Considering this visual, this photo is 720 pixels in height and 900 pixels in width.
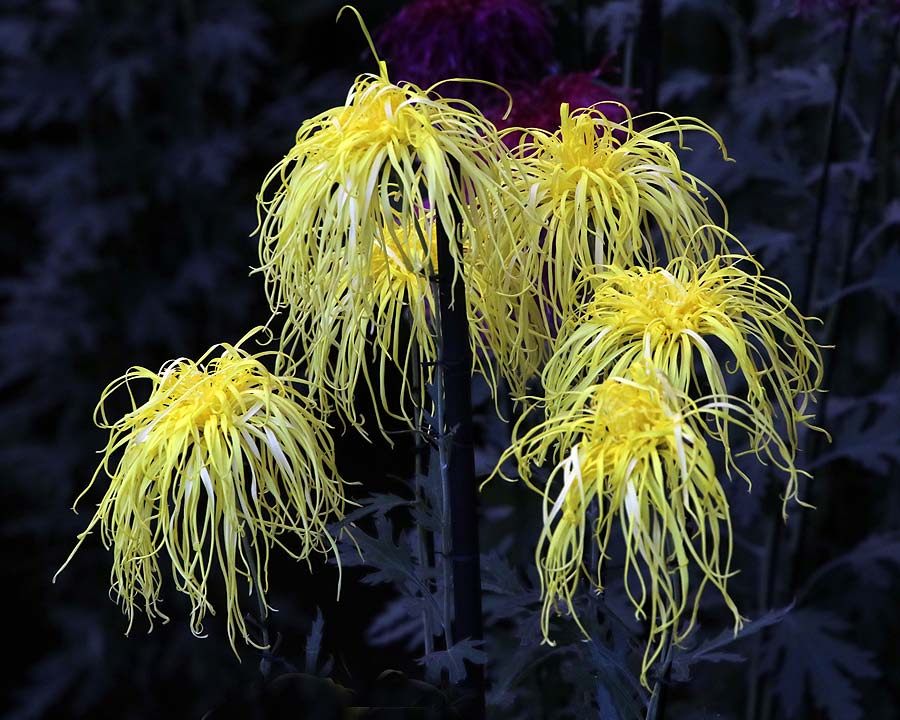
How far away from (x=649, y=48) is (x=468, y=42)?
155mm

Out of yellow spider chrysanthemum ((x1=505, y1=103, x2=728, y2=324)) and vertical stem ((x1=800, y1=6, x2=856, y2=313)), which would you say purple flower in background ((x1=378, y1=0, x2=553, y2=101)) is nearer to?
vertical stem ((x1=800, y1=6, x2=856, y2=313))

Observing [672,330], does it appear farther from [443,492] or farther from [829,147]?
[829,147]

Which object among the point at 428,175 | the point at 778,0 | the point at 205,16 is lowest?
the point at 428,175

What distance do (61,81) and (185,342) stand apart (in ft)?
1.54

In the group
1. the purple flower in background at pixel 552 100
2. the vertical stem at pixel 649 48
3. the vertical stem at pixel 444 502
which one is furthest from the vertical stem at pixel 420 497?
the vertical stem at pixel 649 48

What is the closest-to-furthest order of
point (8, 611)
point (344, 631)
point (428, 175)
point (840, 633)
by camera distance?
point (428, 175) → point (840, 633) → point (344, 631) → point (8, 611)

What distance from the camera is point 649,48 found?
0.94 meters

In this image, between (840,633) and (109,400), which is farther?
(109,400)

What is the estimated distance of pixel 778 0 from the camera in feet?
3.31

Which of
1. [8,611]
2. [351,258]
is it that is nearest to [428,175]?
[351,258]

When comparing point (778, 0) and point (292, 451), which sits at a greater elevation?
point (778, 0)

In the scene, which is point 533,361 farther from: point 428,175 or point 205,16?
point 205,16

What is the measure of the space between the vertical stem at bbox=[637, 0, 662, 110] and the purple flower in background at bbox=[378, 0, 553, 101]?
9cm

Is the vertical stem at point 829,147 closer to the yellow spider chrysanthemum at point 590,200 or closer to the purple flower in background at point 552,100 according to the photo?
the purple flower in background at point 552,100
